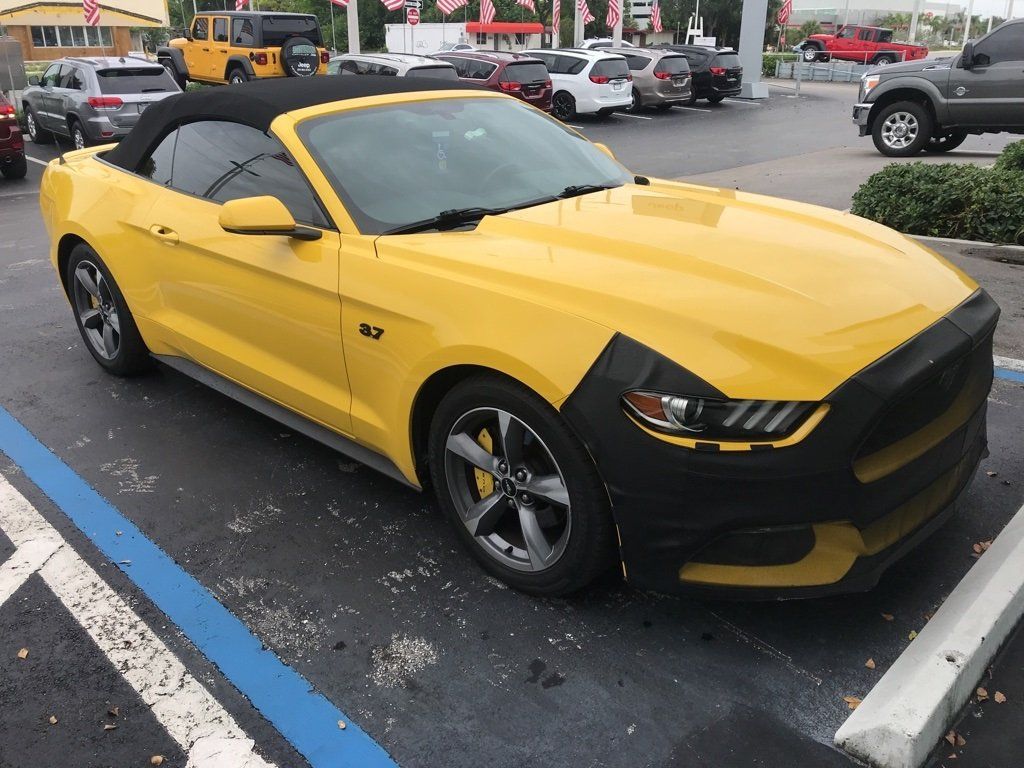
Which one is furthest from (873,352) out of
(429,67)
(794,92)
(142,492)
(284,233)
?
(794,92)

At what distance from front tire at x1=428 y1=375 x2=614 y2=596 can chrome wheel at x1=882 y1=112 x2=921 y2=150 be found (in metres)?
12.5

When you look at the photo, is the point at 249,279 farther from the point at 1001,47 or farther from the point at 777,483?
the point at 1001,47

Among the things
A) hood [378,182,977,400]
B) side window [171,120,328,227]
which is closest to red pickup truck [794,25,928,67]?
side window [171,120,328,227]

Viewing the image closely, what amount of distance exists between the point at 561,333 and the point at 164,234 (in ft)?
7.76

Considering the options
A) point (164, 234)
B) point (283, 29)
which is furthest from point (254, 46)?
point (164, 234)

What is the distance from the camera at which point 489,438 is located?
116 inches

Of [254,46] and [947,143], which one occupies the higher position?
[254,46]

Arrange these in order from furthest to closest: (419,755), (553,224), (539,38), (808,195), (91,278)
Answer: (539,38) < (808,195) < (91,278) < (553,224) < (419,755)

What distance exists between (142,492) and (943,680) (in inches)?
123

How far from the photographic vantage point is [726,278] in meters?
2.72

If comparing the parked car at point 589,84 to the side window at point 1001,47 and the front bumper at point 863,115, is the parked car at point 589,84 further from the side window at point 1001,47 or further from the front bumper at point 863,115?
the side window at point 1001,47

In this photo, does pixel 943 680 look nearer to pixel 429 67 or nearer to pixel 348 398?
pixel 348 398

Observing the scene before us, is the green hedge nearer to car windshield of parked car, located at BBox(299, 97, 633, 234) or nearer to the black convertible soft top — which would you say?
car windshield of parked car, located at BBox(299, 97, 633, 234)

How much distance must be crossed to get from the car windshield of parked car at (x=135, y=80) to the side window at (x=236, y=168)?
A: 11.5 m
